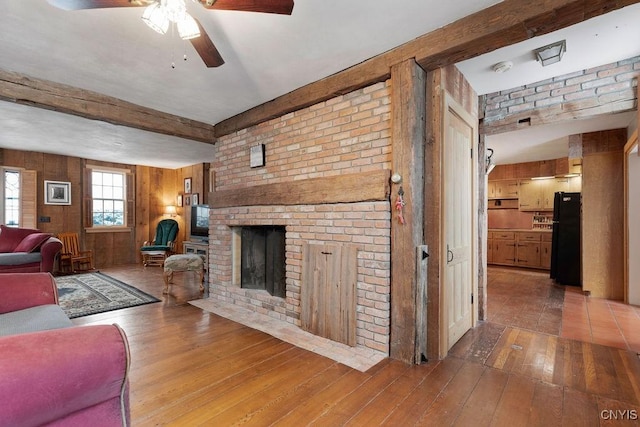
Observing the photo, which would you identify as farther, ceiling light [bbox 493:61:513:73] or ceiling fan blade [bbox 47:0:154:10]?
ceiling light [bbox 493:61:513:73]

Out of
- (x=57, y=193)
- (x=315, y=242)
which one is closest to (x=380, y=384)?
(x=315, y=242)

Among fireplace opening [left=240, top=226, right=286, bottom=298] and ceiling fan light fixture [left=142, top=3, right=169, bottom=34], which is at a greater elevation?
ceiling fan light fixture [left=142, top=3, right=169, bottom=34]

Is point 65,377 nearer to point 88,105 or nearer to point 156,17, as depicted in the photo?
point 156,17

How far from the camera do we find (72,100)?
321 centimetres

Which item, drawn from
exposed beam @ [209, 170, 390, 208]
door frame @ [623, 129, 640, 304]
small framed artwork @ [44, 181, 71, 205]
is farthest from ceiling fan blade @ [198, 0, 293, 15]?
small framed artwork @ [44, 181, 71, 205]

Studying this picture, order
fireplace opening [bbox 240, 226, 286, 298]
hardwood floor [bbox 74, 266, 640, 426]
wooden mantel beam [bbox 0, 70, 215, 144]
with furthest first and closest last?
1. fireplace opening [bbox 240, 226, 286, 298]
2. wooden mantel beam [bbox 0, 70, 215, 144]
3. hardwood floor [bbox 74, 266, 640, 426]

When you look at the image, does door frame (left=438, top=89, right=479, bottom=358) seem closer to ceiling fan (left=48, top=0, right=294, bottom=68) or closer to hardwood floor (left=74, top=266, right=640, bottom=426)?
hardwood floor (left=74, top=266, right=640, bottom=426)

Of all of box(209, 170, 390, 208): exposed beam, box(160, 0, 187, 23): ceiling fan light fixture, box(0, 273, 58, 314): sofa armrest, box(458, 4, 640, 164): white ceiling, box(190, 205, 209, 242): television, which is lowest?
box(0, 273, 58, 314): sofa armrest

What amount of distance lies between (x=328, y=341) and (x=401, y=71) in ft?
7.75

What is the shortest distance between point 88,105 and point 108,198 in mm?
4658

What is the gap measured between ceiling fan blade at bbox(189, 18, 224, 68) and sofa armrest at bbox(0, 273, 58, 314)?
6.47ft

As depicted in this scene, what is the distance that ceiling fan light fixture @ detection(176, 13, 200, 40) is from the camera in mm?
1554

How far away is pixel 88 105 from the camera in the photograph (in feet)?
10.8

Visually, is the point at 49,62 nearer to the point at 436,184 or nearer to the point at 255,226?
the point at 255,226
